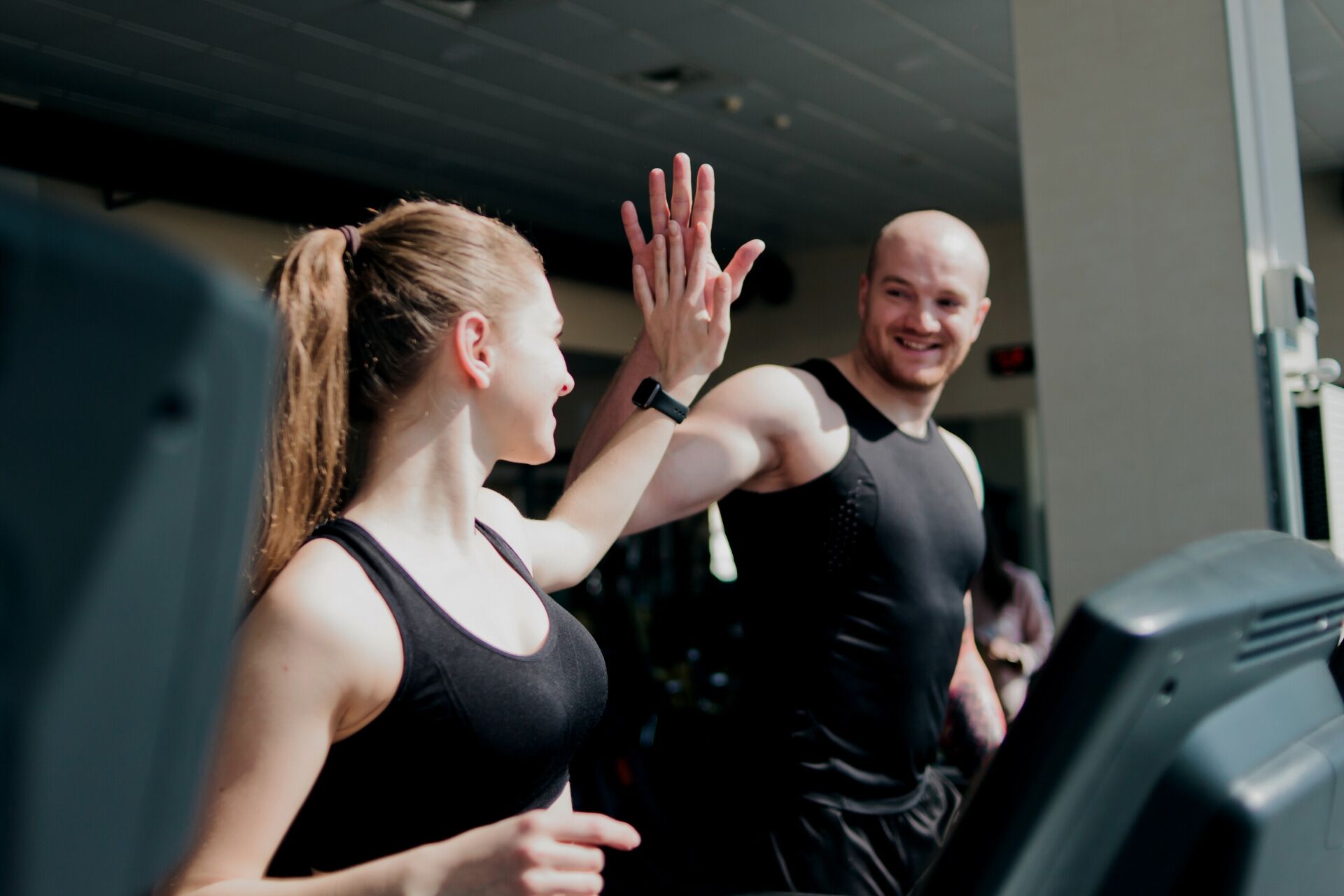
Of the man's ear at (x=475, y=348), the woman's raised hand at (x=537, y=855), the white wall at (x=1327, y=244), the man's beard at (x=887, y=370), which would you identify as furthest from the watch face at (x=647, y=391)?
the white wall at (x=1327, y=244)

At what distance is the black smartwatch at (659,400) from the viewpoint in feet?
4.93

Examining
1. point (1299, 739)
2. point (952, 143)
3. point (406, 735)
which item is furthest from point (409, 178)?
point (1299, 739)

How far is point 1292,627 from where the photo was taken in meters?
0.59

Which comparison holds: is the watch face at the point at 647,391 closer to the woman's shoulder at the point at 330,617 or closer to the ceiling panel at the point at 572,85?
the woman's shoulder at the point at 330,617

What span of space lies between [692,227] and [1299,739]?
43.0 inches

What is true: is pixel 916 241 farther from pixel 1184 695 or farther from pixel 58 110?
pixel 58 110

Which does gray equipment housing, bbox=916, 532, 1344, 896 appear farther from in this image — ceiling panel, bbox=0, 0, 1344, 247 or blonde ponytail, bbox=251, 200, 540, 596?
ceiling panel, bbox=0, 0, 1344, 247

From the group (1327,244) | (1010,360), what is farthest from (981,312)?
(1010,360)

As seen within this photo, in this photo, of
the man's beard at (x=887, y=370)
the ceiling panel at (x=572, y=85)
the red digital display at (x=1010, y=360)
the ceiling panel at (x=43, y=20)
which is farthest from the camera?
the red digital display at (x=1010, y=360)

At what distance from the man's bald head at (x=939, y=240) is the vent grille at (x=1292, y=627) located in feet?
5.00

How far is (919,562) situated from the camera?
6.33 feet

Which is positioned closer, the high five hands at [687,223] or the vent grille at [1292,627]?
the vent grille at [1292,627]

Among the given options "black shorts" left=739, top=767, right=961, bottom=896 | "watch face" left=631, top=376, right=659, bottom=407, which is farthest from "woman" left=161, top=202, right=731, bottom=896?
"black shorts" left=739, top=767, right=961, bottom=896

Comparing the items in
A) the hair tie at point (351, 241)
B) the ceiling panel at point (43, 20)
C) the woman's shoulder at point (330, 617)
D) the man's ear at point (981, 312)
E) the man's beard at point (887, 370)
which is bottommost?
the woman's shoulder at point (330, 617)
